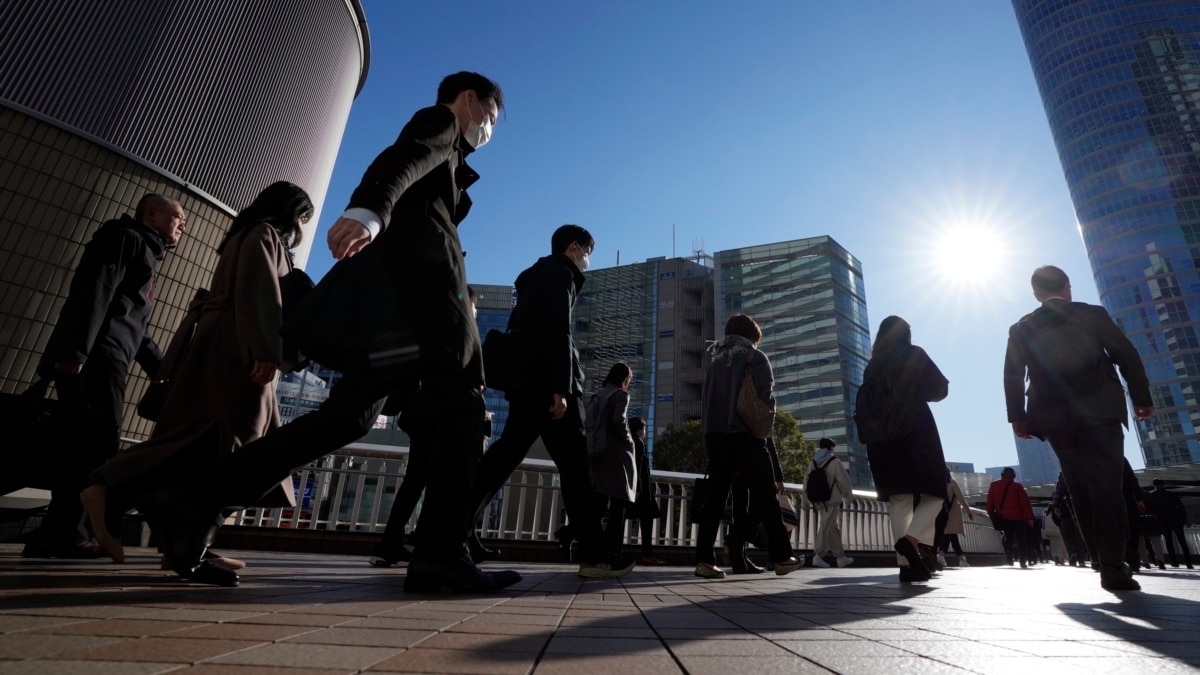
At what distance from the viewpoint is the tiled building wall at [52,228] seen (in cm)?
872

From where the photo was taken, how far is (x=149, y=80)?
10516 millimetres

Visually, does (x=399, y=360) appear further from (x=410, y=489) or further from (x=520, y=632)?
(x=410, y=489)

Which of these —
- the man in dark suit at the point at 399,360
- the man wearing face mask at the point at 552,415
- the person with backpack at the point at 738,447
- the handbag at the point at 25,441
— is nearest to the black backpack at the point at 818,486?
the person with backpack at the point at 738,447

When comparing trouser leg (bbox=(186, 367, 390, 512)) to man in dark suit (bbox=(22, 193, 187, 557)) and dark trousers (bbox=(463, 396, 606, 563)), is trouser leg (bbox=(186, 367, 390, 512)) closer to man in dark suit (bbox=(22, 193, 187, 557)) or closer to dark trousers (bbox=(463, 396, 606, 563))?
dark trousers (bbox=(463, 396, 606, 563))

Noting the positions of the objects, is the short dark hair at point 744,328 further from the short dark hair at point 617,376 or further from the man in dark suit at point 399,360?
the man in dark suit at point 399,360

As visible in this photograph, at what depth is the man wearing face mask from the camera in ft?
10.6

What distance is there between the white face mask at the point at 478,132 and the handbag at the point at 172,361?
1542 millimetres

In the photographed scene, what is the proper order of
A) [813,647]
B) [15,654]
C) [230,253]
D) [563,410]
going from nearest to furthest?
[15,654] → [813,647] → [230,253] → [563,410]

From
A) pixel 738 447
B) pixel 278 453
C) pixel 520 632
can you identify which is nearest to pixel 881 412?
pixel 738 447

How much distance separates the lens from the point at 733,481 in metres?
4.55

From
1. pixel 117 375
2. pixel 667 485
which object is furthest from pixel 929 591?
pixel 667 485

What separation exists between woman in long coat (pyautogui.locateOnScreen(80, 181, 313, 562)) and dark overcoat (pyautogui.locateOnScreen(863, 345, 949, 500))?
3.70 meters

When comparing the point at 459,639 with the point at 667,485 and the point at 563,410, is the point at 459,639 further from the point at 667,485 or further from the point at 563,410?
the point at 667,485

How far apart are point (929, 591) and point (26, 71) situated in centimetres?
1396
